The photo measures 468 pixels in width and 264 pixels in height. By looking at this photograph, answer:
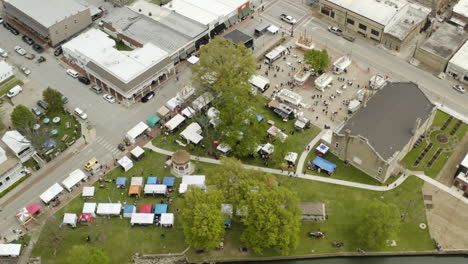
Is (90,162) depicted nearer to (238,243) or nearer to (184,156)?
(184,156)

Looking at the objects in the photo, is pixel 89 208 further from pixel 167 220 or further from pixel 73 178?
pixel 167 220

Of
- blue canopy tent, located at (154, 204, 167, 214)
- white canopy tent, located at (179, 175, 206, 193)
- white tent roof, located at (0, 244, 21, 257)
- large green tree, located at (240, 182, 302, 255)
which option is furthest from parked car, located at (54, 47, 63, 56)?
large green tree, located at (240, 182, 302, 255)

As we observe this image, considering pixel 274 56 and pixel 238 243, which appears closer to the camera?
pixel 238 243

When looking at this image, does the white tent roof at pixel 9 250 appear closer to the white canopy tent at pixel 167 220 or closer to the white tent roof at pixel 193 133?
the white canopy tent at pixel 167 220

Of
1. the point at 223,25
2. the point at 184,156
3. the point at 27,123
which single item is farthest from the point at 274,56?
the point at 27,123

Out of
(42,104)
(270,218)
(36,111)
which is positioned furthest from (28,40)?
(270,218)

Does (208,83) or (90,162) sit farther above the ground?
(208,83)

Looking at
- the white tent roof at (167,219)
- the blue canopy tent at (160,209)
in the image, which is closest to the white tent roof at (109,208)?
the blue canopy tent at (160,209)
